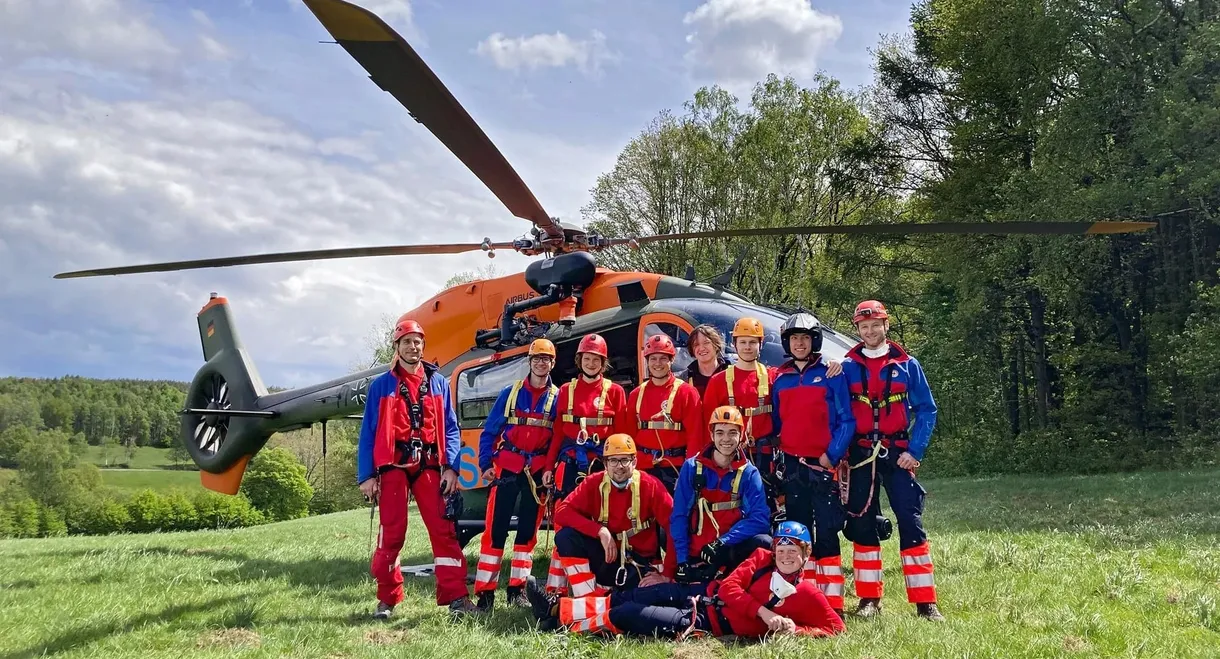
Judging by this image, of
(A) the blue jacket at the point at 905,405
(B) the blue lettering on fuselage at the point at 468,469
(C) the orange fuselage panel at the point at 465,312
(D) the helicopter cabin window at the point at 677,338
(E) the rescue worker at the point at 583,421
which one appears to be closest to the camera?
(A) the blue jacket at the point at 905,405

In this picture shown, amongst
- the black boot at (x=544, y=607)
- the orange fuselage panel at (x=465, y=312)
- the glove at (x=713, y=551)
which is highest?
the orange fuselage panel at (x=465, y=312)

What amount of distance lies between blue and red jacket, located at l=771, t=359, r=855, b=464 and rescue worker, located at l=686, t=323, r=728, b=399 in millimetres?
892

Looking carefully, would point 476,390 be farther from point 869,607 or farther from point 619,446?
point 869,607

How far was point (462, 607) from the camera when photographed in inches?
226

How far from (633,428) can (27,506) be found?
5414 centimetres

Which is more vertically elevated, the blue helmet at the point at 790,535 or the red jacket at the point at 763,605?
the blue helmet at the point at 790,535

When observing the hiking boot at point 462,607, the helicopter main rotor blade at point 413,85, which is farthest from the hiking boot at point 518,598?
the helicopter main rotor blade at point 413,85

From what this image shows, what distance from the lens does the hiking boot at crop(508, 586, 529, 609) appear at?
5.95 m

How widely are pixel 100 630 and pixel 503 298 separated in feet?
16.3

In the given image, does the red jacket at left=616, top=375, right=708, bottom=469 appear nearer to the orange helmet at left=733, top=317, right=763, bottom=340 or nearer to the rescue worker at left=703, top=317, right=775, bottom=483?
the rescue worker at left=703, top=317, right=775, bottom=483

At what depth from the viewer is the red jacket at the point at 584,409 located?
6250 millimetres

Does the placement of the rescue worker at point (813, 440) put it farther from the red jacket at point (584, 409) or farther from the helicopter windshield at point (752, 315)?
the red jacket at point (584, 409)

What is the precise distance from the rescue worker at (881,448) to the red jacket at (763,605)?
631mm

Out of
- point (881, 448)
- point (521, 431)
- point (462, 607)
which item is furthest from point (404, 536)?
point (881, 448)
